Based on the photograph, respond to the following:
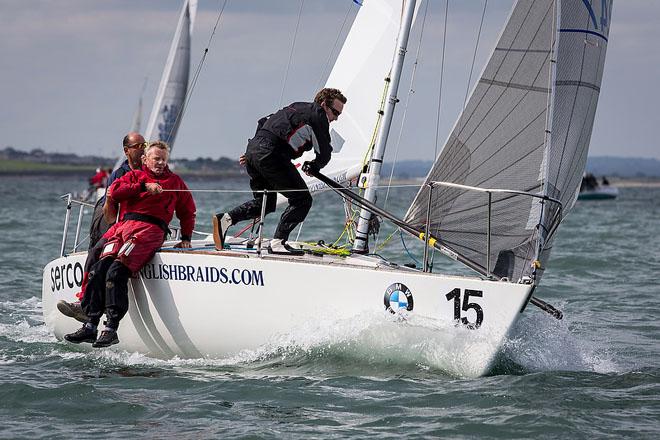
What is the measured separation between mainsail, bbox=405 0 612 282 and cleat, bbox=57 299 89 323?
8.11 ft

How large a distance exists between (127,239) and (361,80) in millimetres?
3135

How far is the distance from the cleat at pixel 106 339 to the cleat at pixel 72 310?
284mm

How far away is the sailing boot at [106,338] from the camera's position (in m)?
7.53

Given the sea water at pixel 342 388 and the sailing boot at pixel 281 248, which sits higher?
the sailing boot at pixel 281 248

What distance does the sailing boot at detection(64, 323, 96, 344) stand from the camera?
7.59 meters

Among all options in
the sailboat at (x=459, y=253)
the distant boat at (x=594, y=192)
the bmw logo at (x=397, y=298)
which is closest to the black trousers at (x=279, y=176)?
the sailboat at (x=459, y=253)

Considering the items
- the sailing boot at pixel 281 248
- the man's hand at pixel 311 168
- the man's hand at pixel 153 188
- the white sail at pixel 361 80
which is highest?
the white sail at pixel 361 80

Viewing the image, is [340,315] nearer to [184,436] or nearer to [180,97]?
[184,436]

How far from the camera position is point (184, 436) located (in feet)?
19.6

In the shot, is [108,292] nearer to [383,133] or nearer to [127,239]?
[127,239]

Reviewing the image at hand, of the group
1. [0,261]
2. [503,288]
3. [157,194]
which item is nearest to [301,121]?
[157,194]

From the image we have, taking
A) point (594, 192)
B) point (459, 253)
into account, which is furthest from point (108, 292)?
point (594, 192)

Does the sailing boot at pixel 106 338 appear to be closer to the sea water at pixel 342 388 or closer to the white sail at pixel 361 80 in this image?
the sea water at pixel 342 388

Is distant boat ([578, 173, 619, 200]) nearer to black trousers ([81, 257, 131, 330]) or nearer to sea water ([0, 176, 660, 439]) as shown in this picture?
sea water ([0, 176, 660, 439])
